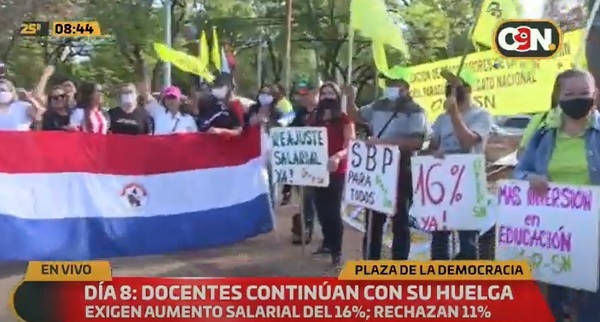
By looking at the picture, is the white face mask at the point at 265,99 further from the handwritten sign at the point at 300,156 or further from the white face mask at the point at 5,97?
the white face mask at the point at 5,97

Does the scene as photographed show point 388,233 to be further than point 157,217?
Yes

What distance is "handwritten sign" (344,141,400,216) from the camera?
22.4 feet

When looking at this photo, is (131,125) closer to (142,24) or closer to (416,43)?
(142,24)

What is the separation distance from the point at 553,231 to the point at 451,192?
4.20ft

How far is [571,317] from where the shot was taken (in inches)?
209

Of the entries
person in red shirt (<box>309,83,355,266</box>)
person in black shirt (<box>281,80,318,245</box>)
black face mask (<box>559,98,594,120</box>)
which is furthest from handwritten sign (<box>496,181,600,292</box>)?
person in black shirt (<box>281,80,318,245</box>)

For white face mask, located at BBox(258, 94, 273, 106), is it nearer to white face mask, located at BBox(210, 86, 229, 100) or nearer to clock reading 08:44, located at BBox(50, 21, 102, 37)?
white face mask, located at BBox(210, 86, 229, 100)

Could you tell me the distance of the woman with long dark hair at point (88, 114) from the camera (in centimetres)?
822

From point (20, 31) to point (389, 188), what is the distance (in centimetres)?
2527

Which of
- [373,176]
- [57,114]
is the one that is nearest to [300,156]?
[373,176]

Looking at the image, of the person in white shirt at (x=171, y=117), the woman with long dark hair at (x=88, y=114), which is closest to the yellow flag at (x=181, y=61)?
the person in white shirt at (x=171, y=117)

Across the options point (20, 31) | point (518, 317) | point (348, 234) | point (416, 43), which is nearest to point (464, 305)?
point (518, 317)

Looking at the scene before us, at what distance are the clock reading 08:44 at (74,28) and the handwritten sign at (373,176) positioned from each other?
23374mm

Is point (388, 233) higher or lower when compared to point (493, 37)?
lower
